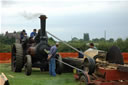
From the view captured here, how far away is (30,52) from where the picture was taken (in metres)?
11.7

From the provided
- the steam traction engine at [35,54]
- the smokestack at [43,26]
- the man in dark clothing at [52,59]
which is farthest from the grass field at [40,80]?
the smokestack at [43,26]

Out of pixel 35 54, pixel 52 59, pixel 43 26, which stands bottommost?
pixel 52 59

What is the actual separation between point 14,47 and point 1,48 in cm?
1590

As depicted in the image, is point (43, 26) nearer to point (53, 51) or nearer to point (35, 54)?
point (53, 51)

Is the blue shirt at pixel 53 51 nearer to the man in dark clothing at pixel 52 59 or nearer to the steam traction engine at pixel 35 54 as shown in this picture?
the man in dark clothing at pixel 52 59

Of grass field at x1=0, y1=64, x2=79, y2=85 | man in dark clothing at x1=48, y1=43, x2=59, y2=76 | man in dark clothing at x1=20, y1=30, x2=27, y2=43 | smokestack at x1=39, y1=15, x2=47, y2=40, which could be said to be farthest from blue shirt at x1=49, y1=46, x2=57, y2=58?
man in dark clothing at x1=20, y1=30, x2=27, y2=43

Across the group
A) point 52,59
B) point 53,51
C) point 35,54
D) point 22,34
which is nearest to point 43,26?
point 53,51

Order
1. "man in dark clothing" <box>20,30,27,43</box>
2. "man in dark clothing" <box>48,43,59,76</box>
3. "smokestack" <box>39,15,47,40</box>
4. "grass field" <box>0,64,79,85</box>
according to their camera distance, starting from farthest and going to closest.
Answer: "man in dark clothing" <box>20,30,27,43</box> → "smokestack" <box>39,15,47,40</box> → "man in dark clothing" <box>48,43,59,76</box> → "grass field" <box>0,64,79,85</box>

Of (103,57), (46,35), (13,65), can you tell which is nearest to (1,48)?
(13,65)

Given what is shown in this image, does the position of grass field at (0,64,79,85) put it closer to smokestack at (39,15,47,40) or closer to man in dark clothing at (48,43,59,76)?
man in dark clothing at (48,43,59,76)

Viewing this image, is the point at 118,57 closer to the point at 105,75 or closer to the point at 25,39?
the point at 105,75

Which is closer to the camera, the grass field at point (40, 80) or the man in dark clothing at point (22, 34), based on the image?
the grass field at point (40, 80)

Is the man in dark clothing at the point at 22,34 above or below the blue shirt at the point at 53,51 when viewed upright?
above

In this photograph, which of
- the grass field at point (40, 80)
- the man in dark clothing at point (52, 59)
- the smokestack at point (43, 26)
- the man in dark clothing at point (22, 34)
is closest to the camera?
the grass field at point (40, 80)
